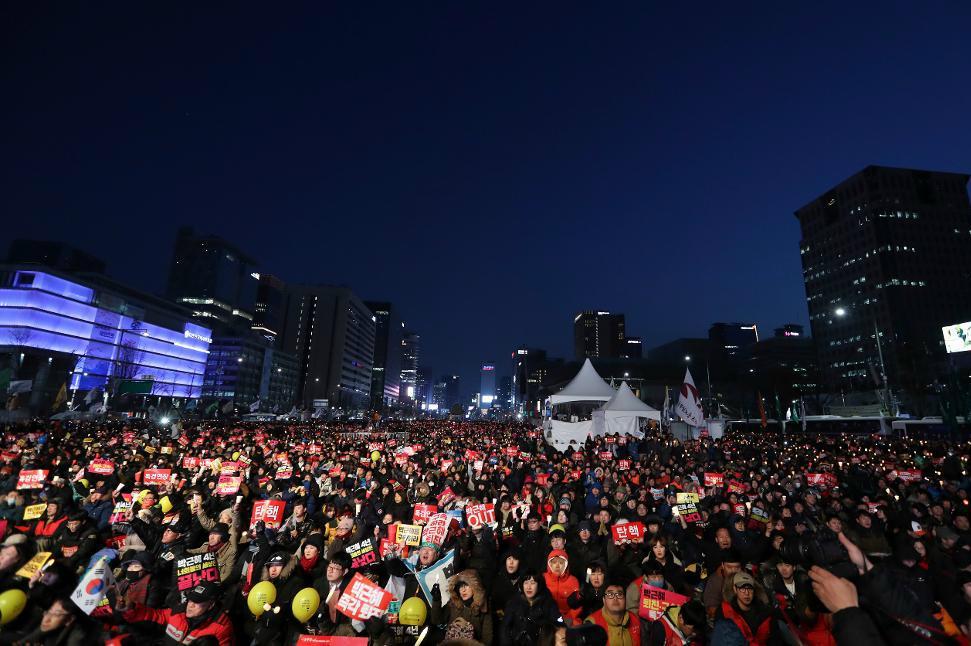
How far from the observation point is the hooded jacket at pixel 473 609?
5.31m

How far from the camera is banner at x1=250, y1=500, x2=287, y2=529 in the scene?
9.30 m

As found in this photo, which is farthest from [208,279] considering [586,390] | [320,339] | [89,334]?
[586,390]

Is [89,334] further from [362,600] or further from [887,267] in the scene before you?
[887,267]

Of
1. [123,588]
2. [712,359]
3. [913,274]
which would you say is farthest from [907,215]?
[123,588]

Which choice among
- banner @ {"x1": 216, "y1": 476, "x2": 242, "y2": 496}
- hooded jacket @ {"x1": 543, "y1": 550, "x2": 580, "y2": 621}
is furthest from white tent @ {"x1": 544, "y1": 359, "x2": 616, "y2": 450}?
hooded jacket @ {"x1": 543, "y1": 550, "x2": 580, "y2": 621}

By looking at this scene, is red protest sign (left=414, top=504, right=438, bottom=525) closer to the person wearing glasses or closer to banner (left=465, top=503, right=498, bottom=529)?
banner (left=465, top=503, right=498, bottom=529)

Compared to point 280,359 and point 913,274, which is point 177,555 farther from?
point 280,359

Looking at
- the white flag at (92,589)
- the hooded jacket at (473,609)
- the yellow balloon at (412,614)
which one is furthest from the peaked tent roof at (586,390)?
the white flag at (92,589)

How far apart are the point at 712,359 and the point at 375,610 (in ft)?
545

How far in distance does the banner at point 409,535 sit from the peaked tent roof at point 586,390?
22.9m

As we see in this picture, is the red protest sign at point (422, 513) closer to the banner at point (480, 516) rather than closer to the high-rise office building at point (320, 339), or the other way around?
the banner at point (480, 516)

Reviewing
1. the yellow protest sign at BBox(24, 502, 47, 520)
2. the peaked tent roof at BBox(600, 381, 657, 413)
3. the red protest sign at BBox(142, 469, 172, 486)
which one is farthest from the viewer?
the peaked tent roof at BBox(600, 381, 657, 413)

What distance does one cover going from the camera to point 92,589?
524cm

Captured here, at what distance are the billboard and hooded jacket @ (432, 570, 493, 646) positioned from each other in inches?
2000
